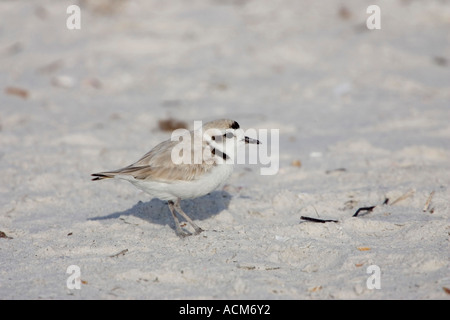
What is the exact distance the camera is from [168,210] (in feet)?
16.4

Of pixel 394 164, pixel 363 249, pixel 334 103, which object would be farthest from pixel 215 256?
pixel 334 103

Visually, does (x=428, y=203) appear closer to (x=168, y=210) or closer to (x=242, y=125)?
(x=168, y=210)

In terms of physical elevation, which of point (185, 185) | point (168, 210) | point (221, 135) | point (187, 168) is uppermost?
point (221, 135)

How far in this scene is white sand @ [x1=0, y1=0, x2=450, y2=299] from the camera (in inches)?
146

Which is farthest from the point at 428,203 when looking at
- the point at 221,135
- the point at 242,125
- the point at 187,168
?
the point at 242,125

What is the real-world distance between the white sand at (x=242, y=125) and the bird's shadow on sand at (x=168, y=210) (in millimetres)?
17

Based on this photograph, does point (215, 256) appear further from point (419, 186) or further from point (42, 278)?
point (419, 186)

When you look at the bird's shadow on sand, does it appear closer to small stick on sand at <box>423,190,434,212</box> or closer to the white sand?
the white sand

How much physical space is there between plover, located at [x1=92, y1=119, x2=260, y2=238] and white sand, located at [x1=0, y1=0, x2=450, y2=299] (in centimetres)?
35

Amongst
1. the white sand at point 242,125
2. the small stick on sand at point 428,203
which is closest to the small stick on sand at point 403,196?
the white sand at point 242,125

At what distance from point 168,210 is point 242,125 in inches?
103

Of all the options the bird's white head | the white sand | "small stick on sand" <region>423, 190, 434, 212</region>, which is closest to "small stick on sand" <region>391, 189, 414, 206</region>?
the white sand

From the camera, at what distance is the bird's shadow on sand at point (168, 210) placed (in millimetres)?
4852

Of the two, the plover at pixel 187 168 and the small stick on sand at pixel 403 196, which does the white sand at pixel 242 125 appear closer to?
the small stick on sand at pixel 403 196
